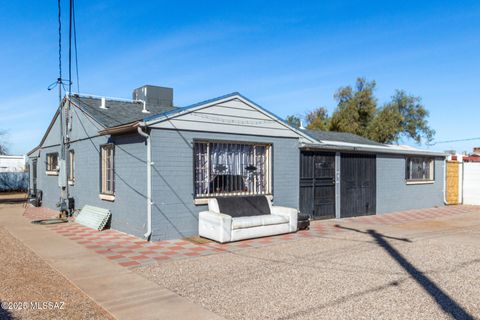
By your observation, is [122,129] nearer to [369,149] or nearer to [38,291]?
[38,291]

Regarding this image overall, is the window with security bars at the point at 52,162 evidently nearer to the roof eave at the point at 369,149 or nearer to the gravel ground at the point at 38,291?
the gravel ground at the point at 38,291

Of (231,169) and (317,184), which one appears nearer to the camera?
(231,169)

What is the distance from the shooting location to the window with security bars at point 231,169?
31.0 feet

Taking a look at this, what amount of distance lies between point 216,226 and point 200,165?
169 centimetres

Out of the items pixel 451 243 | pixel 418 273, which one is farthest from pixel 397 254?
pixel 451 243

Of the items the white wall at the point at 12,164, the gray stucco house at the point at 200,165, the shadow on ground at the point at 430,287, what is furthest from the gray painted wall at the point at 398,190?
the white wall at the point at 12,164

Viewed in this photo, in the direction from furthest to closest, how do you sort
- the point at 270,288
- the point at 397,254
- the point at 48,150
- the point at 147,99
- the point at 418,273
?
the point at 48,150 < the point at 147,99 < the point at 397,254 < the point at 418,273 < the point at 270,288

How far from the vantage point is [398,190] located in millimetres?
14523

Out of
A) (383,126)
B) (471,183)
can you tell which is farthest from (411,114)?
(471,183)

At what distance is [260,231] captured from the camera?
352 inches

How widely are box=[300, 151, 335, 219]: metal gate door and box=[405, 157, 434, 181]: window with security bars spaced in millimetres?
4484

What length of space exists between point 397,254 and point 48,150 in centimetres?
→ 1421

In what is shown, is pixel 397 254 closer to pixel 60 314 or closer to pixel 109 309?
pixel 109 309

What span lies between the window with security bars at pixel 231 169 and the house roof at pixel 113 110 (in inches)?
91.6
